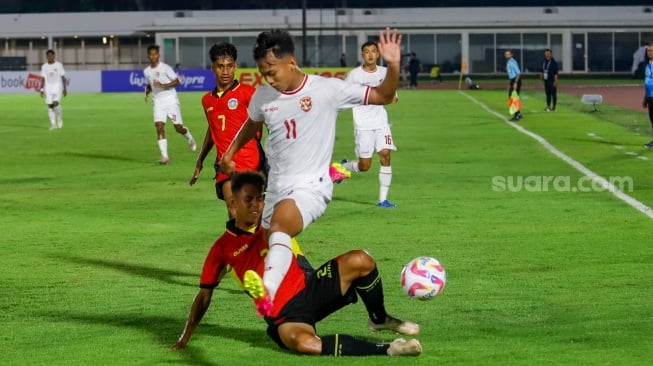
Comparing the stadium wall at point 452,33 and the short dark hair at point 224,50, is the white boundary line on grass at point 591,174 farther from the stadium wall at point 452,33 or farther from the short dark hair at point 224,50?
the stadium wall at point 452,33

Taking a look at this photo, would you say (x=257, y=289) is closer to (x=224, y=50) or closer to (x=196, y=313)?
(x=196, y=313)

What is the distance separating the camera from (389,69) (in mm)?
7816

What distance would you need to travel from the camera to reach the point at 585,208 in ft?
54.1

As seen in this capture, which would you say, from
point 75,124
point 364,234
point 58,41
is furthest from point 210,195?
point 58,41

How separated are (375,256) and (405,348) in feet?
15.6

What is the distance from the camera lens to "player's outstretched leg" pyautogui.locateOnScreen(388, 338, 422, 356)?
7797 mm

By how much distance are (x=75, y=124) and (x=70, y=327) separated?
3136cm

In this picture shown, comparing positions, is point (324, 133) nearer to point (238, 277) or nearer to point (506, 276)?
point (238, 277)

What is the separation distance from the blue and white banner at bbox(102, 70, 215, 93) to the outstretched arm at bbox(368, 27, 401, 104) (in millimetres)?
64198

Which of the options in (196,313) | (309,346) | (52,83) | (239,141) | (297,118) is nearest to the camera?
(309,346)

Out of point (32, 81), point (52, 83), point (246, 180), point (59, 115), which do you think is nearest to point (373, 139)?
point (246, 180)

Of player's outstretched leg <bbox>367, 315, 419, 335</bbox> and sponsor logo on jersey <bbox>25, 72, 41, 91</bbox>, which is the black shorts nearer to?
player's outstretched leg <bbox>367, 315, 419, 335</bbox>

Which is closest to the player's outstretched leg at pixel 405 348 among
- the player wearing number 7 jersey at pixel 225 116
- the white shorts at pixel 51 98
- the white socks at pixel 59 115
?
the player wearing number 7 jersey at pixel 225 116

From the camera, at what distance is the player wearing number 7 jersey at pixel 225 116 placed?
12.0m
